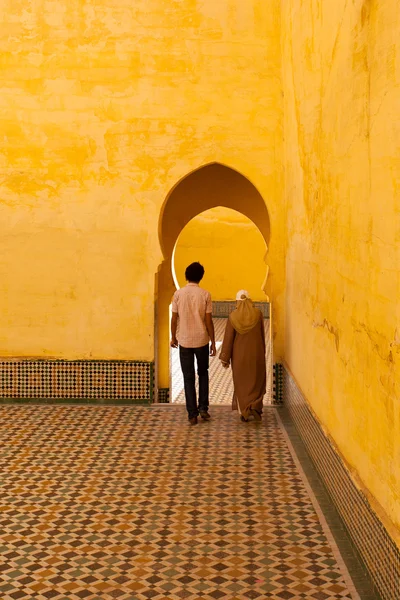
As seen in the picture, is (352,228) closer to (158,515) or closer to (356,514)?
(356,514)

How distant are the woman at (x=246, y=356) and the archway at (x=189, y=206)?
1.18m

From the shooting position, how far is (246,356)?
6.71 meters

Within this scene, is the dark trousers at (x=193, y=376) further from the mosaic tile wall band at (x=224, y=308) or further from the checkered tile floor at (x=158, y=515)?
the mosaic tile wall band at (x=224, y=308)

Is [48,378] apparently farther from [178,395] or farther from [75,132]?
[75,132]

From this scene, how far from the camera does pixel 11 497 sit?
4754mm

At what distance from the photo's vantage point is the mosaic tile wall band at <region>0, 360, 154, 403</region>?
7270mm

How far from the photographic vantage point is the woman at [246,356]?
6.65 meters

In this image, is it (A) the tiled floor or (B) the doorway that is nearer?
(A) the tiled floor

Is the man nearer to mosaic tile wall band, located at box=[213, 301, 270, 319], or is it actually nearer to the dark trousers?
the dark trousers

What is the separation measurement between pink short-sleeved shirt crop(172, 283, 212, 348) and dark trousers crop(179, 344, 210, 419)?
55 mm

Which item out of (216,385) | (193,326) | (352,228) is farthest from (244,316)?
(352,228)

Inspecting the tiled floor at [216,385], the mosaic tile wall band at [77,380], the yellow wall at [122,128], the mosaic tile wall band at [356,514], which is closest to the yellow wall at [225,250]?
the tiled floor at [216,385]

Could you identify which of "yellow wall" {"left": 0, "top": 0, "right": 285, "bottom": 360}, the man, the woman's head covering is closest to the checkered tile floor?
the man

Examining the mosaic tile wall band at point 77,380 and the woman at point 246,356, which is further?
the mosaic tile wall band at point 77,380
